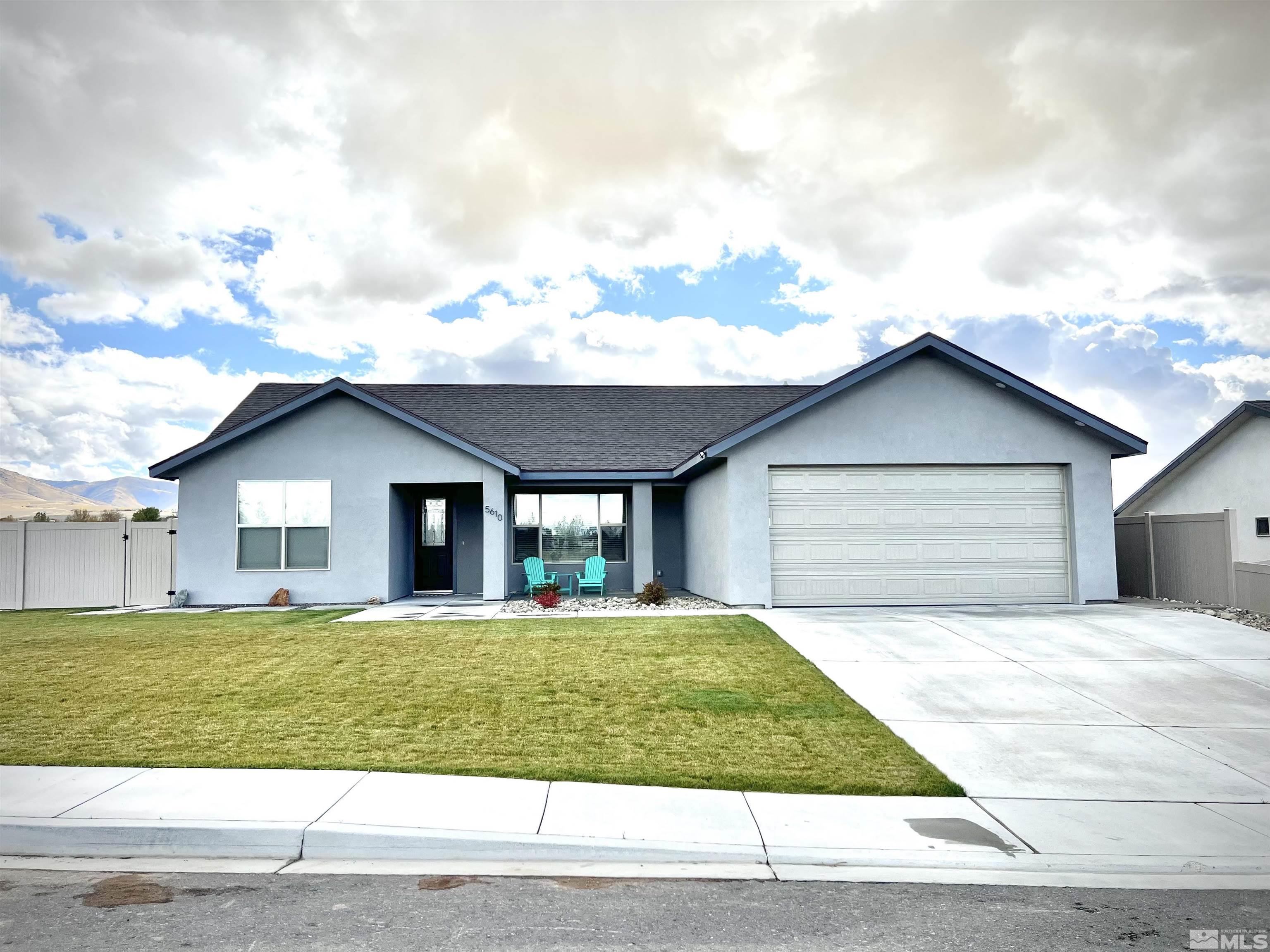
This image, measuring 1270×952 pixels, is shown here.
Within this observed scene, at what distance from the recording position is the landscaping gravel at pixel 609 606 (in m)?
15.1

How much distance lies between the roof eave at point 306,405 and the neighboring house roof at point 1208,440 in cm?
1759

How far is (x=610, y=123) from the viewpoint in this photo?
1747 cm

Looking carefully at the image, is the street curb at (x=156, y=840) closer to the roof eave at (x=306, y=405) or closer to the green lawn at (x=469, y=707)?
the green lawn at (x=469, y=707)

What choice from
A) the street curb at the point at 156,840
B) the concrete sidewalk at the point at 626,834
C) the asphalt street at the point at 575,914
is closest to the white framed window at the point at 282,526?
the concrete sidewalk at the point at 626,834

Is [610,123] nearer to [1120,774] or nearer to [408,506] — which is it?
[408,506]

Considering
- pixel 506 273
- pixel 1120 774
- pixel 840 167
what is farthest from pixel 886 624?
pixel 506 273

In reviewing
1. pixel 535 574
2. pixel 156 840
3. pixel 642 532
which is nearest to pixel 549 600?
pixel 535 574

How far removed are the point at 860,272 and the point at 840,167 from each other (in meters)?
5.60

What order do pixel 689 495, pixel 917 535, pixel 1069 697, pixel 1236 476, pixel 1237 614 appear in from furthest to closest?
pixel 1236 476 < pixel 689 495 < pixel 917 535 < pixel 1237 614 < pixel 1069 697

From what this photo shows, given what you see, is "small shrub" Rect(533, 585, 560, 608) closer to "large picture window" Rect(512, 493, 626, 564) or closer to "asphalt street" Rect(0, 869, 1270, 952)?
"large picture window" Rect(512, 493, 626, 564)

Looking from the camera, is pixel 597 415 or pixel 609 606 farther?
pixel 597 415

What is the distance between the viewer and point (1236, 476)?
794 inches

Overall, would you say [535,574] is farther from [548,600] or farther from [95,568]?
[95,568]

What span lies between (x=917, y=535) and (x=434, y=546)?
11659mm
